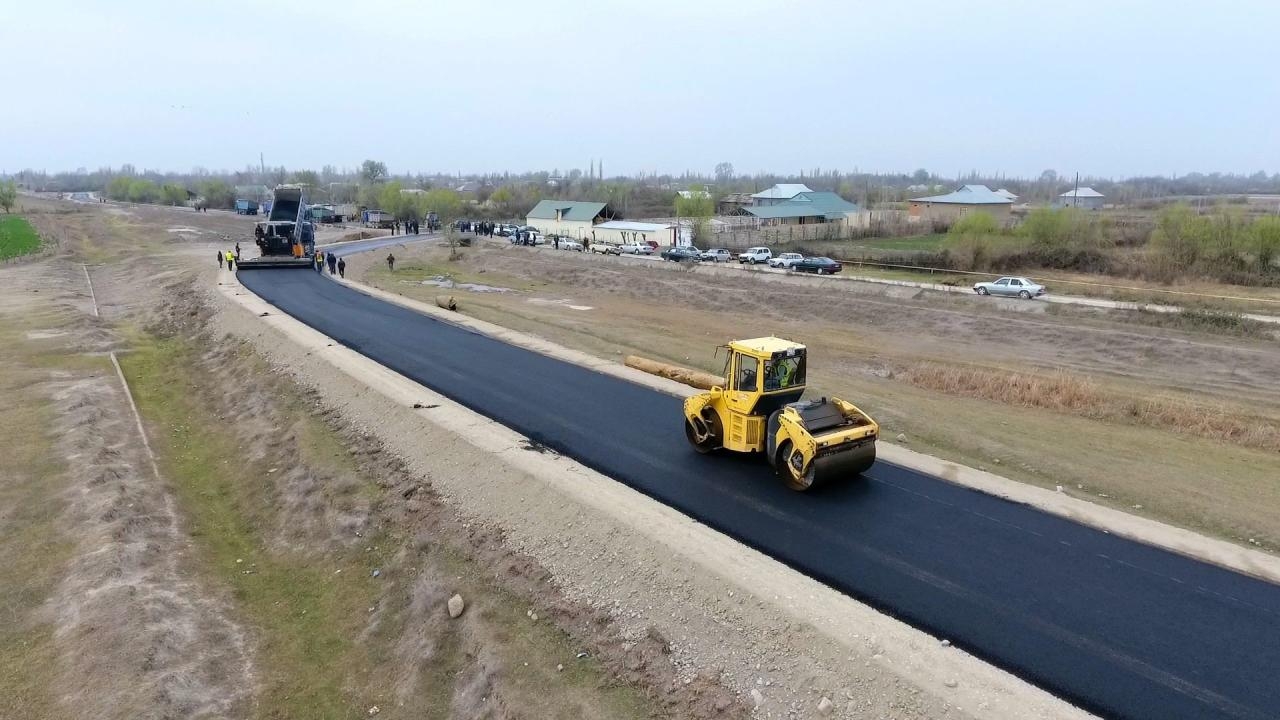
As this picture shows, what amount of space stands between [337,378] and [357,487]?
6.71 meters

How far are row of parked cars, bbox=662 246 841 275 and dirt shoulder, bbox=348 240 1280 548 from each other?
5.30 meters

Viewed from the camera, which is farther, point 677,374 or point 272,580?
point 677,374

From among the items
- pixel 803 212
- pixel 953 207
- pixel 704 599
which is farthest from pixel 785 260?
pixel 953 207

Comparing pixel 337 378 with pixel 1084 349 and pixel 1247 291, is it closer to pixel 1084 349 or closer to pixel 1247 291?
pixel 1084 349

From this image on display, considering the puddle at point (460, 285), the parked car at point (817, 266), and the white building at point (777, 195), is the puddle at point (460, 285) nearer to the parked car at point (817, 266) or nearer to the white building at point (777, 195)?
the parked car at point (817, 266)

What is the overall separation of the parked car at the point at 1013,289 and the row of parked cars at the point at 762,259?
38.3 ft

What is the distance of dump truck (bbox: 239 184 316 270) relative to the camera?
44875mm

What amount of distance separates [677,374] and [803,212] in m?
72.8

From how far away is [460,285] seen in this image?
47312mm

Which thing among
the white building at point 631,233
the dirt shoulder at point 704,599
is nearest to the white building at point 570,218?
the white building at point 631,233

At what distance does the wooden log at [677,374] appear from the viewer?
66.8ft

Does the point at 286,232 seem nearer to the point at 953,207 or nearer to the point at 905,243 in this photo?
the point at 905,243

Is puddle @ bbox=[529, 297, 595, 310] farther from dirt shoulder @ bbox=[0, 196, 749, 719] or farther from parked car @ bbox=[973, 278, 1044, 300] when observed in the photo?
parked car @ bbox=[973, 278, 1044, 300]

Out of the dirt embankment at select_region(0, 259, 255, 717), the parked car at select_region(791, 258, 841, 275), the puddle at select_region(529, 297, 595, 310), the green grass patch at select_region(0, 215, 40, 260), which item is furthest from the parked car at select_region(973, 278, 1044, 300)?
the green grass patch at select_region(0, 215, 40, 260)
